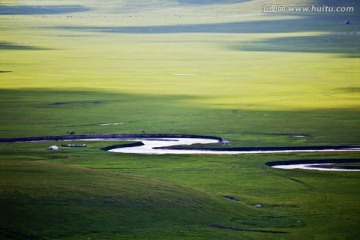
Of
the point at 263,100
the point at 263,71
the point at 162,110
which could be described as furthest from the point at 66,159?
the point at 263,71

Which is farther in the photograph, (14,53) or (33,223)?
(14,53)

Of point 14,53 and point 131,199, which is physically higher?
point 14,53

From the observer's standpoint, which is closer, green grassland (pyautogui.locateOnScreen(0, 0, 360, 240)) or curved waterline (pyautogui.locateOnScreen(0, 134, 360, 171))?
green grassland (pyautogui.locateOnScreen(0, 0, 360, 240))

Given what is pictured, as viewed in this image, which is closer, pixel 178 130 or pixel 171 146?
pixel 171 146

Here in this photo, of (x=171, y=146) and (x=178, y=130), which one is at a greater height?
(x=178, y=130)

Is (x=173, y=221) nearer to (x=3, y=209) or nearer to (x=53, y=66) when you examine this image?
(x=3, y=209)

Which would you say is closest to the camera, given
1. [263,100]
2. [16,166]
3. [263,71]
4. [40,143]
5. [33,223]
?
[33,223]

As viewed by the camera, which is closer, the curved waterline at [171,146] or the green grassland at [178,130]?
the green grassland at [178,130]

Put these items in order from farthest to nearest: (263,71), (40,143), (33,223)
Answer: (263,71)
(40,143)
(33,223)
